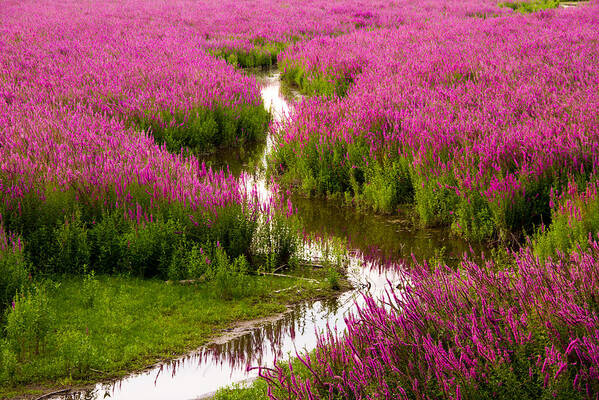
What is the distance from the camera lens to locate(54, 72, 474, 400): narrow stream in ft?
11.5

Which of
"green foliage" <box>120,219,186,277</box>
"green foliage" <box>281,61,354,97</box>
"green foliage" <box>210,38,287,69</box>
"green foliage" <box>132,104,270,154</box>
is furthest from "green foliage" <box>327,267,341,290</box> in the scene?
"green foliage" <box>210,38,287,69</box>

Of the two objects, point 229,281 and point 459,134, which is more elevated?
point 459,134

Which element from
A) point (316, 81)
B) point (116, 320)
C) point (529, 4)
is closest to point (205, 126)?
point (316, 81)

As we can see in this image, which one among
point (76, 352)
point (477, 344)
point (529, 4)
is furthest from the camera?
point (529, 4)

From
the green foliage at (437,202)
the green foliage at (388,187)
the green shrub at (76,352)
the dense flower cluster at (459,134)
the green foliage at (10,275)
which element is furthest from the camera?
the green foliage at (388,187)

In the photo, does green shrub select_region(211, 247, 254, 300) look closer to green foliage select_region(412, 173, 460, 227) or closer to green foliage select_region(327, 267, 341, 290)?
green foliage select_region(327, 267, 341, 290)

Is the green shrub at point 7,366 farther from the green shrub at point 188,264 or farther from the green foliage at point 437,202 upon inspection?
the green foliage at point 437,202

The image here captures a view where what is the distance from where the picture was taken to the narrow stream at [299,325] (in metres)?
3.52

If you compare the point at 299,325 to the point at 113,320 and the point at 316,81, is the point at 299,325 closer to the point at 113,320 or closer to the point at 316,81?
the point at 113,320

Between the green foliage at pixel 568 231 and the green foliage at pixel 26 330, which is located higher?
the green foliage at pixel 568 231

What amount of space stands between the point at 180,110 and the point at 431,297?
6.80 meters

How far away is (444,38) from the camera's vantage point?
14.6 meters

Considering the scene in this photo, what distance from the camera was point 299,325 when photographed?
14.0ft

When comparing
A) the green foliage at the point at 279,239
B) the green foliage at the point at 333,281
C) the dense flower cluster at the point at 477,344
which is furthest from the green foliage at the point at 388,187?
the dense flower cluster at the point at 477,344
